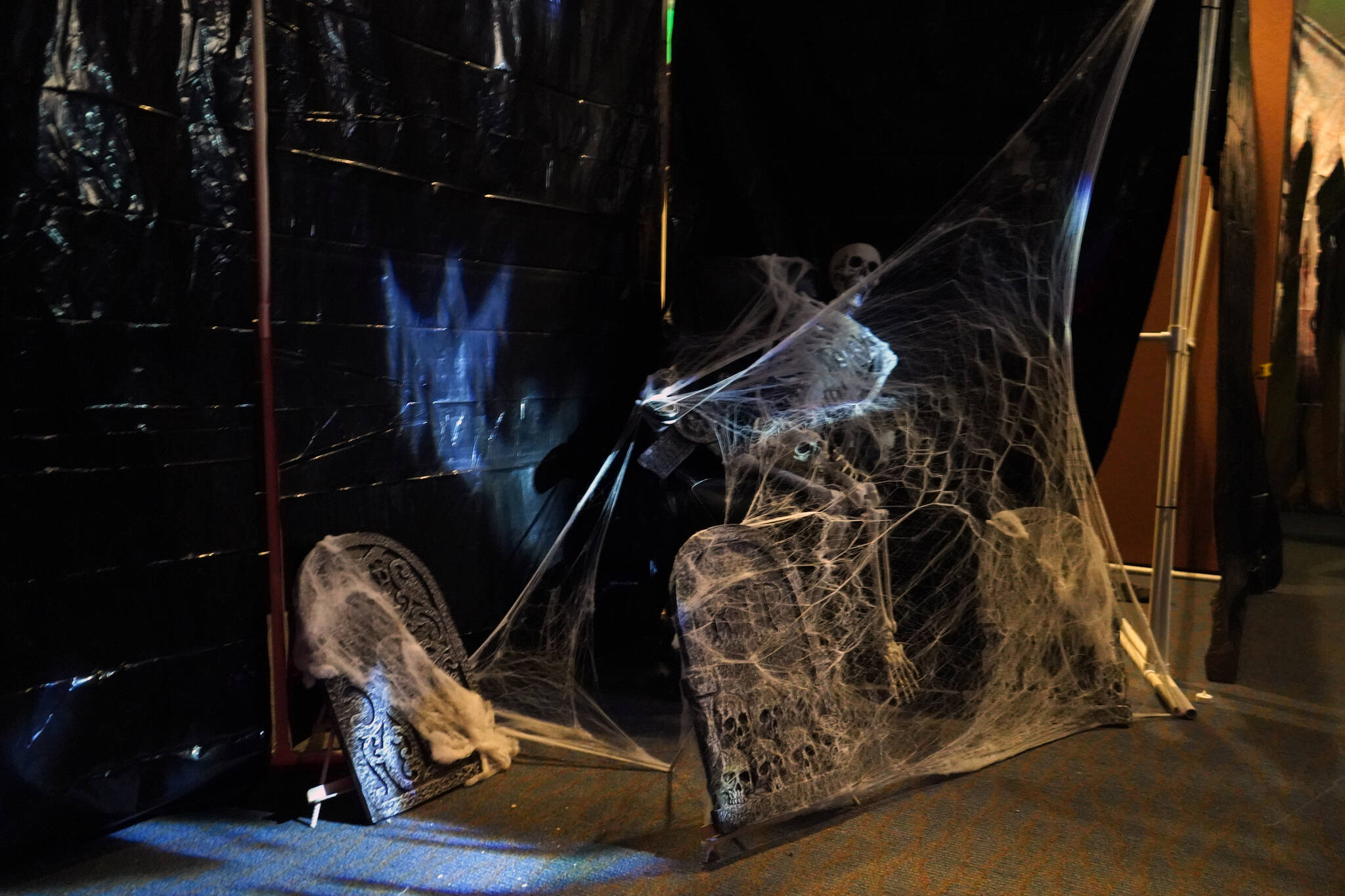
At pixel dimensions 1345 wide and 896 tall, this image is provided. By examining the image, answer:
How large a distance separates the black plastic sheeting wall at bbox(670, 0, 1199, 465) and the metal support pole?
0.15 metres

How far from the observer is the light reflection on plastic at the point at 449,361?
2.21 metres

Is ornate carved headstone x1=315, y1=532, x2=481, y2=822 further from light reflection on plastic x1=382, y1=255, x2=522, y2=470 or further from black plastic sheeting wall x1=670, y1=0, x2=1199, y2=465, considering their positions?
black plastic sheeting wall x1=670, y1=0, x2=1199, y2=465

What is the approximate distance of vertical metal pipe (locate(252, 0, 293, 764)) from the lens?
180cm

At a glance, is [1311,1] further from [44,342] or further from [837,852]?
[44,342]

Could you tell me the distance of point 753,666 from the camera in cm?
185

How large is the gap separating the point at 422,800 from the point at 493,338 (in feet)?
3.87

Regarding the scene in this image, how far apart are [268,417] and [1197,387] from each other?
3.62 metres

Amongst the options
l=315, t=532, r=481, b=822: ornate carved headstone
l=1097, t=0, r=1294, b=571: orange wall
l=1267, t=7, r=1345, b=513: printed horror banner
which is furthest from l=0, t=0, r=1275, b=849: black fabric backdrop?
l=1267, t=7, r=1345, b=513: printed horror banner

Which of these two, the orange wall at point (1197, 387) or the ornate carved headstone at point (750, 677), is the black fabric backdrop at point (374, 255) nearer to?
the ornate carved headstone at point (750, 677)

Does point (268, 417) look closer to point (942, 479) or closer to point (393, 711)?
point (393, 711)

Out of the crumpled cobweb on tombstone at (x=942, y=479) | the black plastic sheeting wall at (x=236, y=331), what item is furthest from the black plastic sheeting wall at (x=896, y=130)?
the black plastic sheeting wall at (x=236, y=331)

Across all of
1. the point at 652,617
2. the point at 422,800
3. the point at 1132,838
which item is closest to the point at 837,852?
the point at 1132,838

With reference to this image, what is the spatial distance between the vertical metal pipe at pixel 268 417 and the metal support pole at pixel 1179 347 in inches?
88.5

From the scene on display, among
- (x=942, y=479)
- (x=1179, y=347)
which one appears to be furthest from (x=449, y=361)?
(x=1179, y=347)
